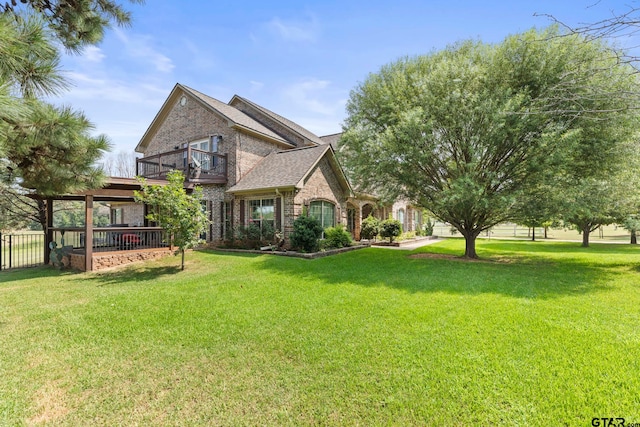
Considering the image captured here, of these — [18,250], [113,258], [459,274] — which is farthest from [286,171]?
[18,250]

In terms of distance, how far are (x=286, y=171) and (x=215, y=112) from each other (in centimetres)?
589

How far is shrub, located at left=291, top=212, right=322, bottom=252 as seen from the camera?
12391mm

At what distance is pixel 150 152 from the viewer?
20.1 m

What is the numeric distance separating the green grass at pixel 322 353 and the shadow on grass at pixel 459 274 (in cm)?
14

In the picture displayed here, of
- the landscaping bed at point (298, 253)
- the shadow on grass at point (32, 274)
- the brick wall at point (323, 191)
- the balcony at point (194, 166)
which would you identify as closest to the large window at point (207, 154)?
the balcony at point (194, 166)

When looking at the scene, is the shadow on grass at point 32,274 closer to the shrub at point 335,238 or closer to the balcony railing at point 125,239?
the balcony railing at point 125,239

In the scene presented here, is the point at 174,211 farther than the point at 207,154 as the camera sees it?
No

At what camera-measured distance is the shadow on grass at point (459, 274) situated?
7160 mm

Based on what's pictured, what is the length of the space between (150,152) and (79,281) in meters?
14.1

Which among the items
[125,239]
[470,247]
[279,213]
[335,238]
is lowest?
[470,247]

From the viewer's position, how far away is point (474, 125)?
418 inches

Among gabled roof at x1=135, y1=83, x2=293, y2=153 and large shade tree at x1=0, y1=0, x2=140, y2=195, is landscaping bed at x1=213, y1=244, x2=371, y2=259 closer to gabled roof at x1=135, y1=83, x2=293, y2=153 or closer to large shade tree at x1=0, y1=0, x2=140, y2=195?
gabled roof at x1=135, y1=83, x2=293, y2=153

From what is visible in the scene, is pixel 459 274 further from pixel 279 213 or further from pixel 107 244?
pixel 107 244

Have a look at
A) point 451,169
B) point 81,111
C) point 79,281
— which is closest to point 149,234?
point 79,281
